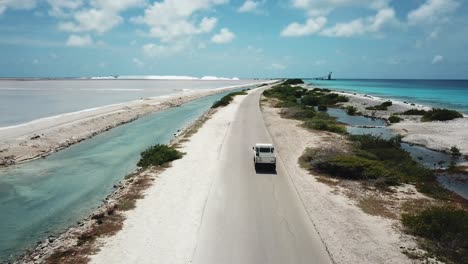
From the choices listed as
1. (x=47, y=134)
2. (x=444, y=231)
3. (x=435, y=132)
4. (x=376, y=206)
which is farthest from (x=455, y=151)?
(x=47, y=134)

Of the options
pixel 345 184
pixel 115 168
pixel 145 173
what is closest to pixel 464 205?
pixel 345 184

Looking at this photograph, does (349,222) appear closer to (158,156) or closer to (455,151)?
(158,156)

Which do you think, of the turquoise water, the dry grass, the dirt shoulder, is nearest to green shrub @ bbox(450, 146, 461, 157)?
the dirt shoulder

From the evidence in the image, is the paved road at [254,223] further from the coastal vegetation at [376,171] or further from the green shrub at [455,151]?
the green shrub at [455,151]

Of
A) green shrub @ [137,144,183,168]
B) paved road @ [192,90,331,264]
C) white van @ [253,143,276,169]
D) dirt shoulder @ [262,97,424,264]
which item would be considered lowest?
dirt shoulder @ [262,97,424,264]

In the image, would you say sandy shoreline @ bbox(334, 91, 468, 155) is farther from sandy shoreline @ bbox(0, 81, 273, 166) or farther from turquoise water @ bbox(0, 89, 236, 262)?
sandy shoreline @ bbox(0, 81, 273, 166)

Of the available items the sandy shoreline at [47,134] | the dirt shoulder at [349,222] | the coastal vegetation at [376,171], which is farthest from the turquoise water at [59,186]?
the coastal vegetation at [376,171]

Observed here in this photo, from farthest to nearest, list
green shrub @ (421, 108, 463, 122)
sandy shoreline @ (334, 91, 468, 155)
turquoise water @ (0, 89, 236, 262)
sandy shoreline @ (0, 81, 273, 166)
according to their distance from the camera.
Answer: green shrub @ (421, 108, 463, 122) < sandy shoreline @ (334, 91, 468, 155) < sandy shoreline @ (0, 81, 273, 166) < turquoise water @ (0, 89, 236, 262)
